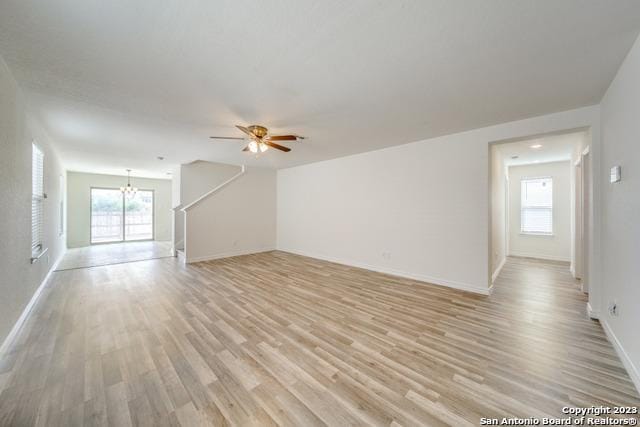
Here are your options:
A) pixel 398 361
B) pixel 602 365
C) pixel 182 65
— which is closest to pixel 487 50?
pixel 182 65

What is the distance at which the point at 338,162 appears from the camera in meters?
5.52

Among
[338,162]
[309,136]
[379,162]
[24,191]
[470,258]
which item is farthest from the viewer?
[338,162]

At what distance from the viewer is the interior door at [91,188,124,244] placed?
851 centimetres

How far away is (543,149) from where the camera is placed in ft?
14.9

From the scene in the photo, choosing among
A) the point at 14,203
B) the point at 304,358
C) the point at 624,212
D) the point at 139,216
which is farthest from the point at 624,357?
the point at 139,216

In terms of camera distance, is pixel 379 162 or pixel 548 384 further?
pixel 379 162

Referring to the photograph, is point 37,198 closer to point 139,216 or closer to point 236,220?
point 236,220

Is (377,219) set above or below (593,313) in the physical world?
above

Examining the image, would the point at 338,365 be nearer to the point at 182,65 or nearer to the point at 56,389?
the point at 56,389

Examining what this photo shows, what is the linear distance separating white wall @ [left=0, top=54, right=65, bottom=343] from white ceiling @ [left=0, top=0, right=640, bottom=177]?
9.8 inches

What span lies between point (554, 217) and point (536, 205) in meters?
0.46

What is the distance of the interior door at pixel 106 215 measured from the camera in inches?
335

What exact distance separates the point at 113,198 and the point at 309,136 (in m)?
9.40

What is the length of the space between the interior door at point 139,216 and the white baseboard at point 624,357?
12147mm
